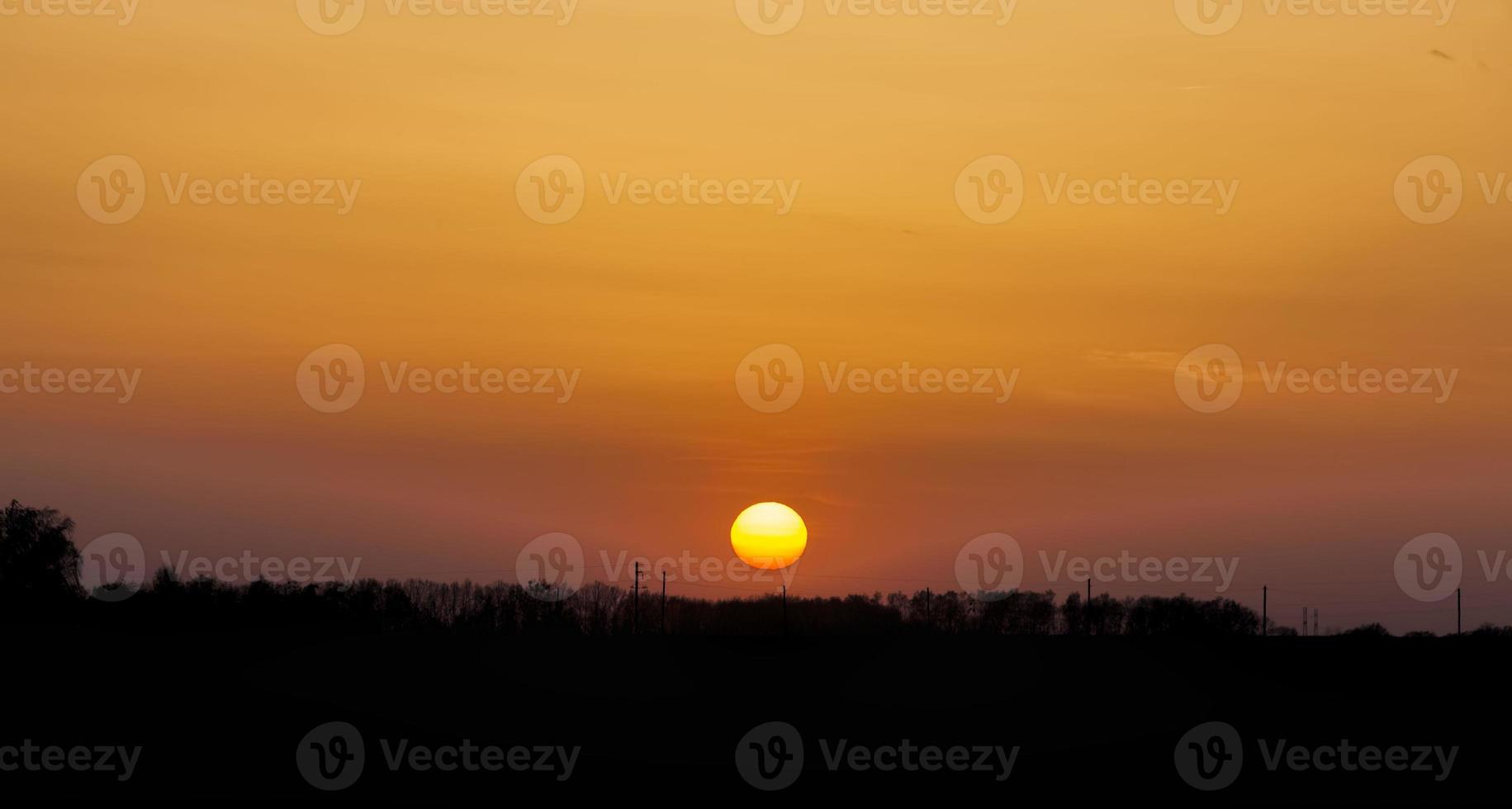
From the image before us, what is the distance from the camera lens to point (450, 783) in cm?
3119

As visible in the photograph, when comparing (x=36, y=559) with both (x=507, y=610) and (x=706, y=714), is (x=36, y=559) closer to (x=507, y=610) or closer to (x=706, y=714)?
(x=507, y=610)

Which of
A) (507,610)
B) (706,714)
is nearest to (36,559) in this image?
(507,610)

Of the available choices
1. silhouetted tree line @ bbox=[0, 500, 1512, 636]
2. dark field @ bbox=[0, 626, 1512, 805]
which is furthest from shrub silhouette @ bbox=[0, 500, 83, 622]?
dark field @ bbox=[0, 626, 1512, 805]

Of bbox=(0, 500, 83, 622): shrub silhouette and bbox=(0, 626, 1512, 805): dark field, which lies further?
bbox=(0, 500, 83, 622): shrub silhouette

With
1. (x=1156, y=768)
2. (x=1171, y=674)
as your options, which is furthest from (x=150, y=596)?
(x=1156, y=768)

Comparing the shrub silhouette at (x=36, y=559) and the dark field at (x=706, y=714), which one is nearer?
the dark field at (x=706, y=714)

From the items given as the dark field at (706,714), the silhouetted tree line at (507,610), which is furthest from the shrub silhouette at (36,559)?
the dark field at (706,714)

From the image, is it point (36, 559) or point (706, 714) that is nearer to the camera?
point (706, 714)

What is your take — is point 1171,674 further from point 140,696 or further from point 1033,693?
point 140,696

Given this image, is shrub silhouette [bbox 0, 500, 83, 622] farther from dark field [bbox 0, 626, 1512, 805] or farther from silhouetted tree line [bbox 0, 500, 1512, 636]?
dark field [bbox 0, 626, 1512, 805]

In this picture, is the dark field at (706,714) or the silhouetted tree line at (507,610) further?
the silhouetted tree line at (507,610)

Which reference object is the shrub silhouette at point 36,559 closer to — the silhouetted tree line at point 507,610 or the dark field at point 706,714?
the silhouetted tree line at point 507,610

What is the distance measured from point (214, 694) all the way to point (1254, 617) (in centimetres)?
11302

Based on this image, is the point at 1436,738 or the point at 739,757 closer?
the point at 739,757
